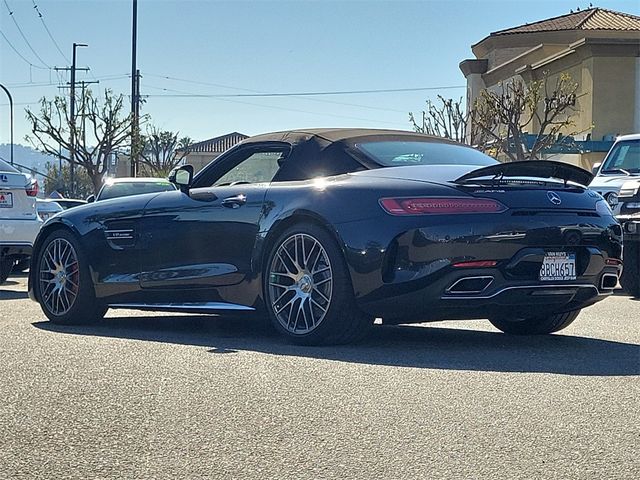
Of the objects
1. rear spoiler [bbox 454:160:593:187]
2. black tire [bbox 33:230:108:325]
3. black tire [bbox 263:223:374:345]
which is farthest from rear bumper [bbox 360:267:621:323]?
black tire [bbox 33:230:108:325]

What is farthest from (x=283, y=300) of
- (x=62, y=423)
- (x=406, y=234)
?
→ (x=62, y=423)

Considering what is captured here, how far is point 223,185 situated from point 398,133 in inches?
48.0

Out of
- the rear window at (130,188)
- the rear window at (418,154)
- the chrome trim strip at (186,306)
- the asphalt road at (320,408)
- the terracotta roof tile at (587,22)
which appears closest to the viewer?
the asphalt road at (320,408)

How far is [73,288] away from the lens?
8094mm

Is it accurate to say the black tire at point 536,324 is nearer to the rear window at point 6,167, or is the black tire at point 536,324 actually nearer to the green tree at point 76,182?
the rear window at point 6,167

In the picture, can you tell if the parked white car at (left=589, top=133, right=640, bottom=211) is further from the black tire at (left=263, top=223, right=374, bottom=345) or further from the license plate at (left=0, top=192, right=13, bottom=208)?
the license plate at (left=0, top=192, right=13, bottom=208)

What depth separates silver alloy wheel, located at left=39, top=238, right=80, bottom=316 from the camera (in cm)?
810

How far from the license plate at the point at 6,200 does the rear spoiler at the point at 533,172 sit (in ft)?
24.2

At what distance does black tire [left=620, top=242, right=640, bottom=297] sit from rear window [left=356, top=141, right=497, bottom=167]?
14.1 feet

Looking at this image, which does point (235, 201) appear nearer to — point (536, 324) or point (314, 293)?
point (314, 293)

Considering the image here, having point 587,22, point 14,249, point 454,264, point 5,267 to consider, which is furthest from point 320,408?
point 587,22

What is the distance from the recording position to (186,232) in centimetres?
739

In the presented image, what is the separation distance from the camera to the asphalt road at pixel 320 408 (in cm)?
380

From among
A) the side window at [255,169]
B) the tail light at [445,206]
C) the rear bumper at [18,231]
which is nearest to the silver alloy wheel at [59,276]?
the side window at [255,169]
